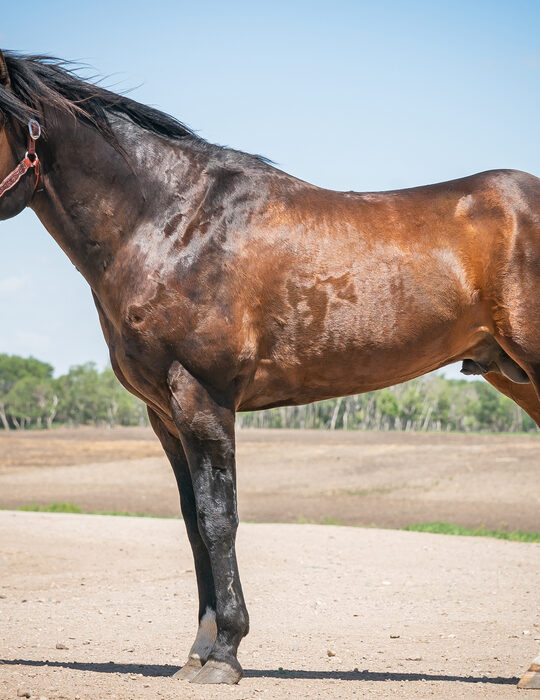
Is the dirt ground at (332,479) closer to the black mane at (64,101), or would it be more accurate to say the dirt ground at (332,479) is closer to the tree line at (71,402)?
the black mane at (64,101)

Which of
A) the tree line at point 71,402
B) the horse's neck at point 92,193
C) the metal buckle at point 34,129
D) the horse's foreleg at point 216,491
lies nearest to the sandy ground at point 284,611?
the horse's foreleg at point 216,491

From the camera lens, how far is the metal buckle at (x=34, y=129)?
4531mm

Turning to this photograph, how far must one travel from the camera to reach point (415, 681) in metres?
5.00

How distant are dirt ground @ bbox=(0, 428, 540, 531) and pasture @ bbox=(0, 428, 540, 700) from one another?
0.27m

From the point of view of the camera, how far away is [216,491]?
4504mm

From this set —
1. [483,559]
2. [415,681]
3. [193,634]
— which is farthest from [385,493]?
[415,681]

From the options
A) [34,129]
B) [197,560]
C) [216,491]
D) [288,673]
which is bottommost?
[288,673]

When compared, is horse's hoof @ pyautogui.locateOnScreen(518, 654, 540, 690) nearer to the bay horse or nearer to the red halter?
the bay horse

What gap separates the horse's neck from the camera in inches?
184

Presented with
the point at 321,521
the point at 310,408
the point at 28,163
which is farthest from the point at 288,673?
the point at 310,408

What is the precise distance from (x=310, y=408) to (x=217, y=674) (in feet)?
316

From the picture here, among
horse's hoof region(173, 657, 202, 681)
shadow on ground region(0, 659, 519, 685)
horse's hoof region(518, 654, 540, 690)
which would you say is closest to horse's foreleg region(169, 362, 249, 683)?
horse's hoof region(173, 657, 202, 681)

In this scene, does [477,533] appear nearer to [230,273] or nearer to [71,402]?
[230,273]

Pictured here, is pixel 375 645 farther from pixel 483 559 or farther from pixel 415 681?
pixel 483 559
